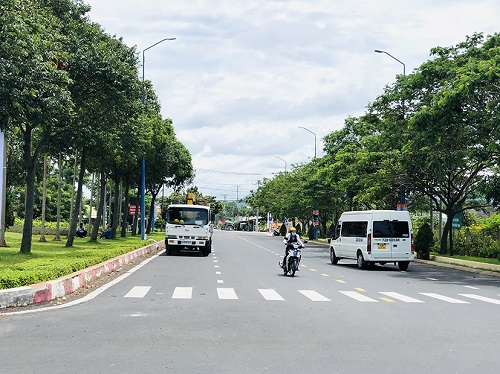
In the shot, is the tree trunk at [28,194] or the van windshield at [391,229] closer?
the tree trunk at [28,194]

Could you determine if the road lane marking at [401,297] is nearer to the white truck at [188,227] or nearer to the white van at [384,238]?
the white van at [384,238]

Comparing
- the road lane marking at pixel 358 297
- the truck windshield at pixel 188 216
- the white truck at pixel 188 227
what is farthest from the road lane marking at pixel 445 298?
the truck windshield at pixel 188 216

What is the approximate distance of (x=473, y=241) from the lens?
36.3 m

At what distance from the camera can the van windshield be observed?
2489 cm

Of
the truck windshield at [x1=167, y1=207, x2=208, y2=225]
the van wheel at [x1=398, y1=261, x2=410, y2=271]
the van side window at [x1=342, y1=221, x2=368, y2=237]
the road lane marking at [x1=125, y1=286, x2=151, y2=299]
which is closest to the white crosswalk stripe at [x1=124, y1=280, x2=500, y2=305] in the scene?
the road lane marking at [x1=125, y1=286, x2=151, y2=299]

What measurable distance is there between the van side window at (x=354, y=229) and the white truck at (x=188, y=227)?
7.43 meters

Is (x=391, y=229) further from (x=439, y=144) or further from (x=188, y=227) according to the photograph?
(x=188, y=227)

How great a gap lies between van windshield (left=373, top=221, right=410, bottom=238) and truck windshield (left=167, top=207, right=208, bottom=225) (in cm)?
973

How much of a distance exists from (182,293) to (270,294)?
2065 millimetres

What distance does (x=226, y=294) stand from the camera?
14.8 m

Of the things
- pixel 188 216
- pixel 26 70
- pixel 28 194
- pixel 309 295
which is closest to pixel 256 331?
pixel 309 295

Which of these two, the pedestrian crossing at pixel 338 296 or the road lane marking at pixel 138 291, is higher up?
the pedestrian crossing at pixel 338 296

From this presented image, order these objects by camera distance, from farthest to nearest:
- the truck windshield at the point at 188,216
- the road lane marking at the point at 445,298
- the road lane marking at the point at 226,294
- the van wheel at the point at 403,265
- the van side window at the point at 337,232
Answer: the truck windshield at the point at 188,216 < the van side window at the point at 337,232 < the van wheel at the point at 403,265 < the road lane marking at the point at 445,298 < the road lane marking at the point at 226,294

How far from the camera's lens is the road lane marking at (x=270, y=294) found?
1416 cm
